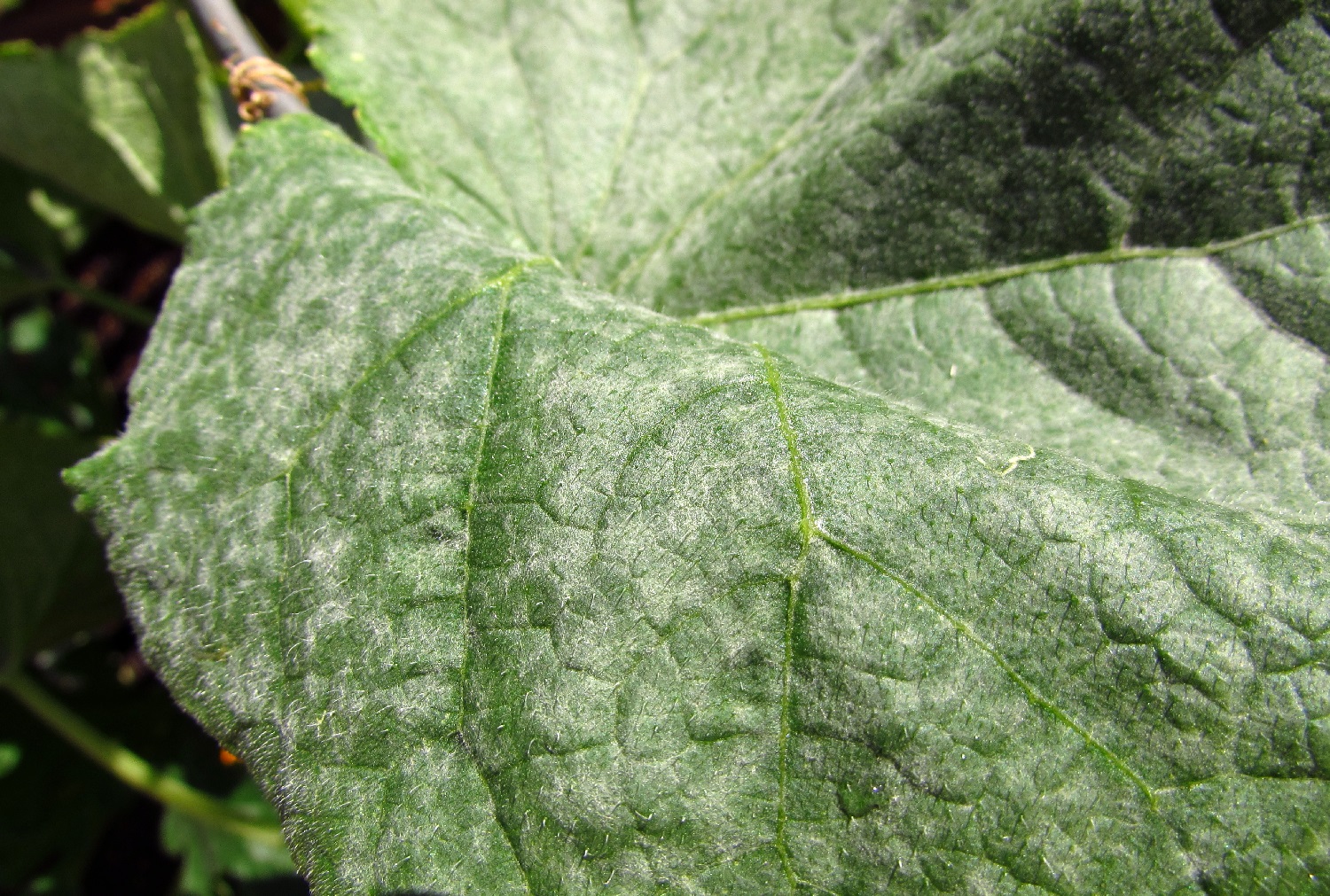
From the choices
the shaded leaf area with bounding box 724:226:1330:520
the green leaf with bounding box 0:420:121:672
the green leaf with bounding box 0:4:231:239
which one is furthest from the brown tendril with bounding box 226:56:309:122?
the green leaf with bounding box 0:420:121:672

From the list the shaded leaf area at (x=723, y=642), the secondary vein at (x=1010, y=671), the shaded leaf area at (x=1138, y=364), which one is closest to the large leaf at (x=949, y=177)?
the shaded leaf area at (x=1138, y=364)

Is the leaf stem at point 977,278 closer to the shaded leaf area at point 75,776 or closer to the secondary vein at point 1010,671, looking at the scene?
the secondary vein at point 1010,671

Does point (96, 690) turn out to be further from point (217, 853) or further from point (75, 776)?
point (217, 853)

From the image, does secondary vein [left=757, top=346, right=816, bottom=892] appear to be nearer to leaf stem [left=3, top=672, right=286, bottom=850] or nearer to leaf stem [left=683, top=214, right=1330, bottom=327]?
leaf stem [left=683, top=214, right=1330, bottom=327]

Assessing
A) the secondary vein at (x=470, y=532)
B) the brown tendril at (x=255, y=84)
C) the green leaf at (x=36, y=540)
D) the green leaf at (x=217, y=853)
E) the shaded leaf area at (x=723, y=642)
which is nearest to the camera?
the shaded leaf area at (x=723, y=642)

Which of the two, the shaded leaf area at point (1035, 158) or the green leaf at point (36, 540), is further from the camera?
the green leaf at point (36, 540)

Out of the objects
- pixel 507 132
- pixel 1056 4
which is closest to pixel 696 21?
pixel 507 132

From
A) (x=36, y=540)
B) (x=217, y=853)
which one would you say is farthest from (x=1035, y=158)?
(x=36, y=540)
